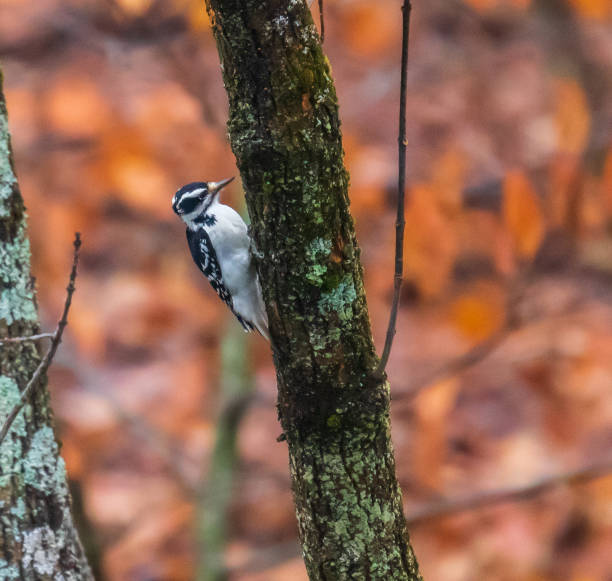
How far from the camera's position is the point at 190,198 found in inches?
147

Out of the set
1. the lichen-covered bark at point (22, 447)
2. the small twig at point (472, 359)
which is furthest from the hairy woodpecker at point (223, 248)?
the lichen-covered bark at point (22, 447)

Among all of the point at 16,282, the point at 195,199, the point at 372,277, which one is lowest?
the point at 16,282

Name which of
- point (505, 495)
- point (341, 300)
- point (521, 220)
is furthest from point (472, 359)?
point (341, 300)

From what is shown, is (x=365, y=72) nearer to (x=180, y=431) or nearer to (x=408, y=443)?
(x=408, y=443)

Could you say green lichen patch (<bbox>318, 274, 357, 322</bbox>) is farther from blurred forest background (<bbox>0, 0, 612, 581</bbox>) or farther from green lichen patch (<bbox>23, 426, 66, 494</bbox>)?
blurred forest background (<bbox>0, 0, 612, 581</bbox>)

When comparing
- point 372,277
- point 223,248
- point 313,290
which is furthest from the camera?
point 372,277

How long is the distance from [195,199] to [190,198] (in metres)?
0.03

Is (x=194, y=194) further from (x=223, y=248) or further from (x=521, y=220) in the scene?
(x=521, y=220)

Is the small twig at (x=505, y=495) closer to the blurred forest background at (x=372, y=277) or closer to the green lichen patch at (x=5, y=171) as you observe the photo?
the blurred forest background at (x=372, y=277)

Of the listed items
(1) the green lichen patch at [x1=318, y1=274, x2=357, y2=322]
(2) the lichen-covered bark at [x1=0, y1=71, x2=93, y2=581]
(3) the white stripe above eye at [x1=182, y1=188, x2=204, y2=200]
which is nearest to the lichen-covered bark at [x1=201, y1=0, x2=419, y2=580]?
(1) the green lichen patch at [x1=318, y1=274, x2=357, y2=322]

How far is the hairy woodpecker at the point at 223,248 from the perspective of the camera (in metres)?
3.38

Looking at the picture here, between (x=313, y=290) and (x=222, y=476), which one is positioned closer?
(x=313, y=290)

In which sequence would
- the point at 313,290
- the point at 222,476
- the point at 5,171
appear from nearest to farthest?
1. the point at 313,290
2. the point at 5,171
3. the point at 222,476

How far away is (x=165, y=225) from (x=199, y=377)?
5.52ft
